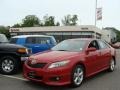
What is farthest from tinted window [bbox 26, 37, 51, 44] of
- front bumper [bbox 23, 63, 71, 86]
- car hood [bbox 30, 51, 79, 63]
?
front bumper [bbox 23, 63, 71, 86]

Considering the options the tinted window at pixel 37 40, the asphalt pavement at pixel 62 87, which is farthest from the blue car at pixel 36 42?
the asphalt pavement at pixel 62 87

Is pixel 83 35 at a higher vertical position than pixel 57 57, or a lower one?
lower

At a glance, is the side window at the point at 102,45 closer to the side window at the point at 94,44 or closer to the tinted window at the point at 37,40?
the side window at the point at 94,44

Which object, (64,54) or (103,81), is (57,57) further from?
(103,81)

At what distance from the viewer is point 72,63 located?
7.81 m

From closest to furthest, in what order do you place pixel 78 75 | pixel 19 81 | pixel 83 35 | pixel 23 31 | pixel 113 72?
pixel 78 75, pixel 19 81, pixel 113 72, pixel 83 35, pixel 23 31

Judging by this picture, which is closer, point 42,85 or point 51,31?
point 42,85

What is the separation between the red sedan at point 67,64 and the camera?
7.53 metres

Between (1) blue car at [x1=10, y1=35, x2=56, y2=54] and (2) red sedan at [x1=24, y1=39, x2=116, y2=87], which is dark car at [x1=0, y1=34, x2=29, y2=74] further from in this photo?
(1) blue car at [x1=10, y1=35, x2=56, y2=54]

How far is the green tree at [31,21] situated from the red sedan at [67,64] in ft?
335

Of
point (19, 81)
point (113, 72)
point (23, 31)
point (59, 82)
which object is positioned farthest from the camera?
point (23, 31)

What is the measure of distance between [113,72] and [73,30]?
54196mm

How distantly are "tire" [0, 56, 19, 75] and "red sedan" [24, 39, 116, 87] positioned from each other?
168 centimetres

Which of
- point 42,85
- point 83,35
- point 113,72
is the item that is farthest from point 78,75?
point 83,35
